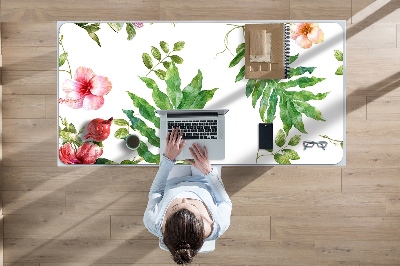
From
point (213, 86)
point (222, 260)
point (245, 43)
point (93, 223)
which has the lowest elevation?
point (222, 260)

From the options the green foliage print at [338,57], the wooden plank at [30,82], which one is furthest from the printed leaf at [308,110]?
the wooden plank at [30,82]

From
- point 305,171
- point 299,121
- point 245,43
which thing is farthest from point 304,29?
point 305,171

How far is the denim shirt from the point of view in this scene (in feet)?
6.64

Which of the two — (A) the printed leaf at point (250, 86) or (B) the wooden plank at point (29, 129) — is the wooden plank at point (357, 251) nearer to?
(A) the printed leaf at point (250, 86)

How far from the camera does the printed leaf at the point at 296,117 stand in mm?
2592

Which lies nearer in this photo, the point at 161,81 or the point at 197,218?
the point at 197,218

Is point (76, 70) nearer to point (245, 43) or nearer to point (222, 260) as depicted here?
point (245, 43)

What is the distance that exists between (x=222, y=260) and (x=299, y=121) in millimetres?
898

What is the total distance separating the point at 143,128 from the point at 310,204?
1.03 meters

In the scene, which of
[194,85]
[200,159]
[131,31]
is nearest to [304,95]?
[194,85]

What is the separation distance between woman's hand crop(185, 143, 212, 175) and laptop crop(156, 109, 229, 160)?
24 mm

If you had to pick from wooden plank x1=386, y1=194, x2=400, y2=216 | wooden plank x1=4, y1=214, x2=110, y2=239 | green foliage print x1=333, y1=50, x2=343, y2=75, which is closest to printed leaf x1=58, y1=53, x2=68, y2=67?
wooden plank x1=4, y1=214, x2=110, y2=239

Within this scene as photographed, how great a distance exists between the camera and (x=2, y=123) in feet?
8.79

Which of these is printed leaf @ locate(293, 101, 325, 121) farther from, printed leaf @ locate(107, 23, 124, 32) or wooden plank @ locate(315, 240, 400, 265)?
printed leaf @ locate(107, 23, 124, 32)
